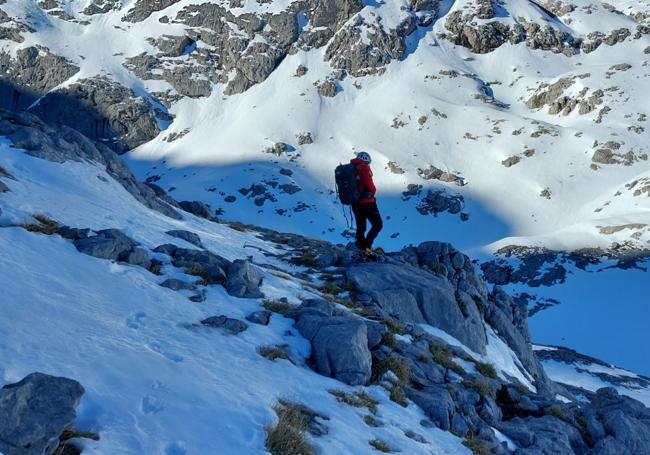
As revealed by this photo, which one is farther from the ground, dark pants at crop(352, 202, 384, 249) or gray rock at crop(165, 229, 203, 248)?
dark pants at crop(352, 202, 384, 249)

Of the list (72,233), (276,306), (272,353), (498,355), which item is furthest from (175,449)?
(498,355)

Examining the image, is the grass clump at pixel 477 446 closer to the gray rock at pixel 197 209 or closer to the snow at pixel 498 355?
the snow at pixel 498 355

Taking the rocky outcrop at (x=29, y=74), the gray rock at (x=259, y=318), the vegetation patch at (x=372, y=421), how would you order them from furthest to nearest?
1. the rocky outcrop at (x=29, y=74)
2. the gray rock at (x=259, y=318)
3. the vegetation patch at (x=372, y=421)

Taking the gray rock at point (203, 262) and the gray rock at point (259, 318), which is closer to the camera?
the gray rock at point (259, 318)

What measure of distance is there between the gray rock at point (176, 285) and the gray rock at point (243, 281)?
899mm

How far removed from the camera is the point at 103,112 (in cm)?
14575

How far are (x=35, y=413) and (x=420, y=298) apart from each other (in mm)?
12282

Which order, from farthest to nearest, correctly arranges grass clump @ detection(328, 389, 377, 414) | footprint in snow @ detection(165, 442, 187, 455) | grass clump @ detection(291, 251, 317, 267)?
grass clump @ detection(291, 251, 317, 267)
grass clump @ detection(328, 389, 377, 414)
footprint in snow @ detection(165, 442, 187, 455)

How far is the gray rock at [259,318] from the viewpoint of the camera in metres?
10.5

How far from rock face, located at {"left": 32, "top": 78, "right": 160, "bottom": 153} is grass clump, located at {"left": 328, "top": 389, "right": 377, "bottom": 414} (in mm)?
142607

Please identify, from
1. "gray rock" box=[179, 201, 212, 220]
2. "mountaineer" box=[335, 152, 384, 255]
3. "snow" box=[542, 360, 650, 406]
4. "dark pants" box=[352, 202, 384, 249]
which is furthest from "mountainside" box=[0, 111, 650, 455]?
"snow" box=[542, 360, 650, 406]

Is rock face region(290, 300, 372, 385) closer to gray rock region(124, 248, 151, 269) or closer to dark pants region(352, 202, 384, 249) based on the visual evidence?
gray rock region(124, 248, 151, 269)

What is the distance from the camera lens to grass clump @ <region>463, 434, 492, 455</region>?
880 cm

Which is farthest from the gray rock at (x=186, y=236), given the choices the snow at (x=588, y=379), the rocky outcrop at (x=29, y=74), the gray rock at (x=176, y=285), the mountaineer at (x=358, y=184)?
the rocky outcrop at (x=29, y=74)
